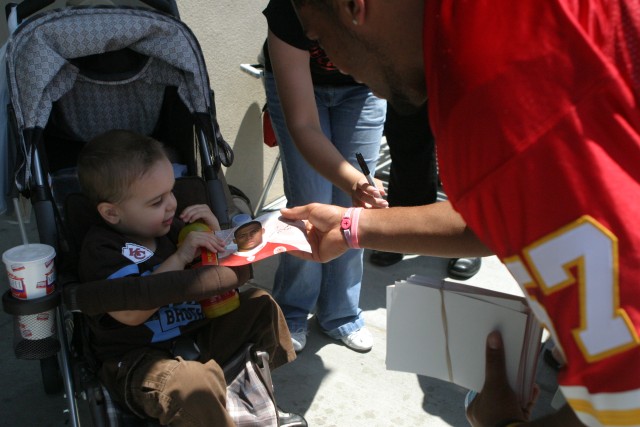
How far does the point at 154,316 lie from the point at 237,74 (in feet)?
7.26

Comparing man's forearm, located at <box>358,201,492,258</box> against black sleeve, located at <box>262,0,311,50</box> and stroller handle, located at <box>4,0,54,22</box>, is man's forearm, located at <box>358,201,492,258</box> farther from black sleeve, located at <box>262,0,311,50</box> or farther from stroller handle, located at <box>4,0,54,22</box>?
stroller handle, located at <box>4,0,54,22</box>

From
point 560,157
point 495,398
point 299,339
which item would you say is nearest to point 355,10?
point 560,157

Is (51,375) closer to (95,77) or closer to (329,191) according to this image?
(95,77)

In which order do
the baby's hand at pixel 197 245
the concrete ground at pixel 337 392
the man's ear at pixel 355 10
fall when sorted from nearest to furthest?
the man's ear at pixel 355 10, the baby's hand at pixel 197 245, the concrete ground at pixel 337 392

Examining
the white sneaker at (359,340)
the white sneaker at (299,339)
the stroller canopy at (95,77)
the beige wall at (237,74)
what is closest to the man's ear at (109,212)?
the stroller canopy at (95,77)

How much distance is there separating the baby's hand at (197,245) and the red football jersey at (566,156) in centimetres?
126

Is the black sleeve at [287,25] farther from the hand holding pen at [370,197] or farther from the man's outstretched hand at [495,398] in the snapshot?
the man's outstretched hand at [495,398]

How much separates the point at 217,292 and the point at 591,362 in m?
1.28

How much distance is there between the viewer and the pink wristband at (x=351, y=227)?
1.83 metres

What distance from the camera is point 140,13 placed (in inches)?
102

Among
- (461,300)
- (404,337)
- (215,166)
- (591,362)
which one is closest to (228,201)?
(215,166)

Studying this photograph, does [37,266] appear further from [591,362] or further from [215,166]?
[591,362]

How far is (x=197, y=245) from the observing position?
2178 millimetres

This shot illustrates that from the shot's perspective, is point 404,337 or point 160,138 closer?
point 404,337
